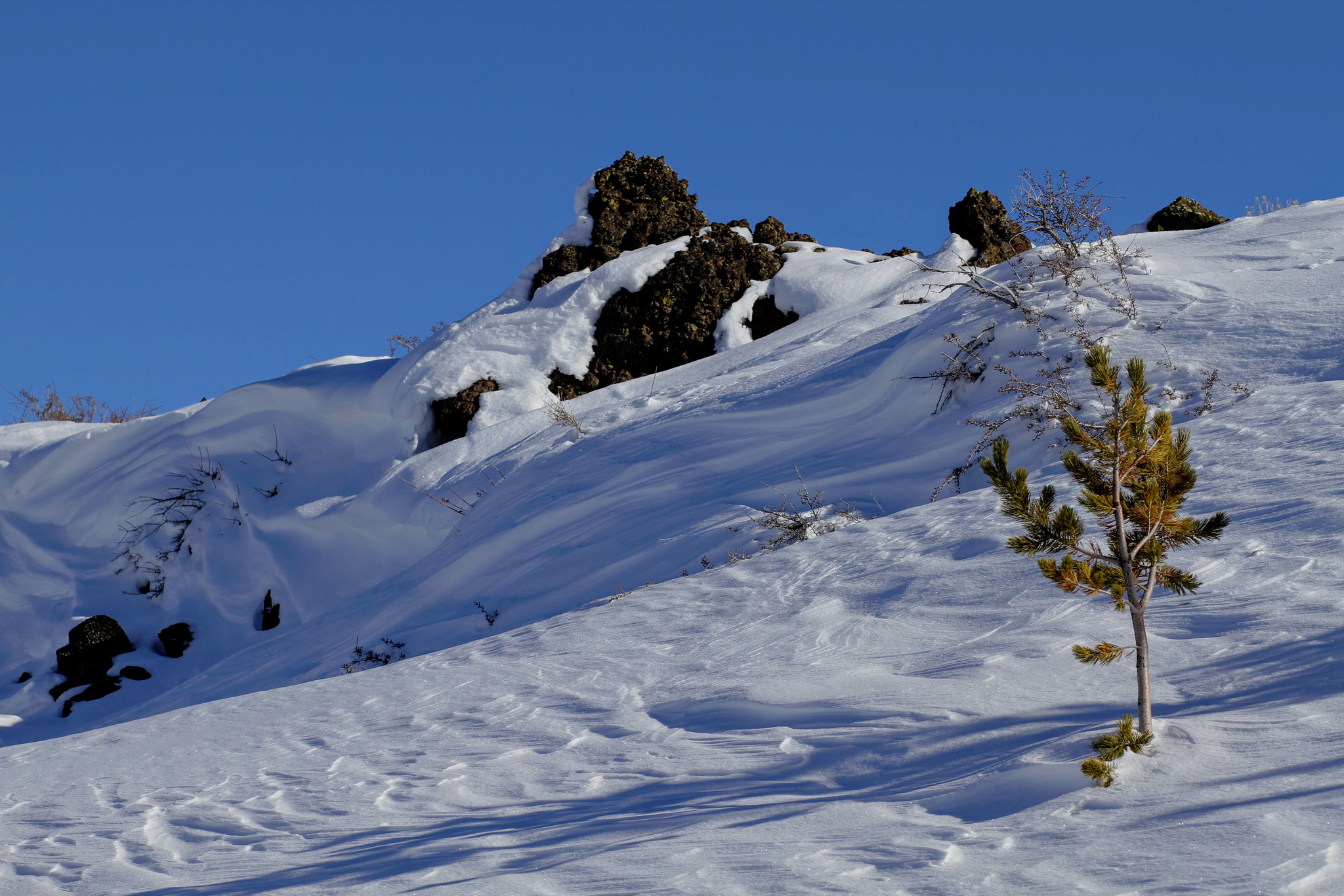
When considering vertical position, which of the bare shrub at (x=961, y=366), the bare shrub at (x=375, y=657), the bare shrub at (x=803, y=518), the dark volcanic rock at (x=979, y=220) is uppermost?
the dark volcanic rock at (x=979, y=220)

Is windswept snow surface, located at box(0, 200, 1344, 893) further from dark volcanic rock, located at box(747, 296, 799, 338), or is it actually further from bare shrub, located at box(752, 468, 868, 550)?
dark volcanic rock, located at box(747, 296, 799, 338)

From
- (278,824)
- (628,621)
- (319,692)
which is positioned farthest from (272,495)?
(278,824)

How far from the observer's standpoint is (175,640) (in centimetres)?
1130

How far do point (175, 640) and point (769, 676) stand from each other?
9.21 m

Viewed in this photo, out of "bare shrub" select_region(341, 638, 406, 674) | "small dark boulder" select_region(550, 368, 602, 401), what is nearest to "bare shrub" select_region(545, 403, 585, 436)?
"small dark boulder" select_region(550, 368, 602, 401)

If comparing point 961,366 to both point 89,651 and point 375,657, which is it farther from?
point 89,651

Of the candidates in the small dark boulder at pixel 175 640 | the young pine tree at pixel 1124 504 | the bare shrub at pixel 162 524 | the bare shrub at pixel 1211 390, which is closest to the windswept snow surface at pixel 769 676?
the bare shrub at pixel 1211 390

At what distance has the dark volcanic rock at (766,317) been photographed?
1401 cm

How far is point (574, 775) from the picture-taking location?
3676 mm

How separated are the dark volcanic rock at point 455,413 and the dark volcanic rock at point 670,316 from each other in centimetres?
107

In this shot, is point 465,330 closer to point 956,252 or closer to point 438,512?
point 438,512

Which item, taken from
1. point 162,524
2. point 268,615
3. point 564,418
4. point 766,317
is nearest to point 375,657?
point 564,418

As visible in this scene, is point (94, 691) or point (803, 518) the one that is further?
point (94, 691)

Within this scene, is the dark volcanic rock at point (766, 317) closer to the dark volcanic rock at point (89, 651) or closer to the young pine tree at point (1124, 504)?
the dark volcanic rock at point (89, 651)
